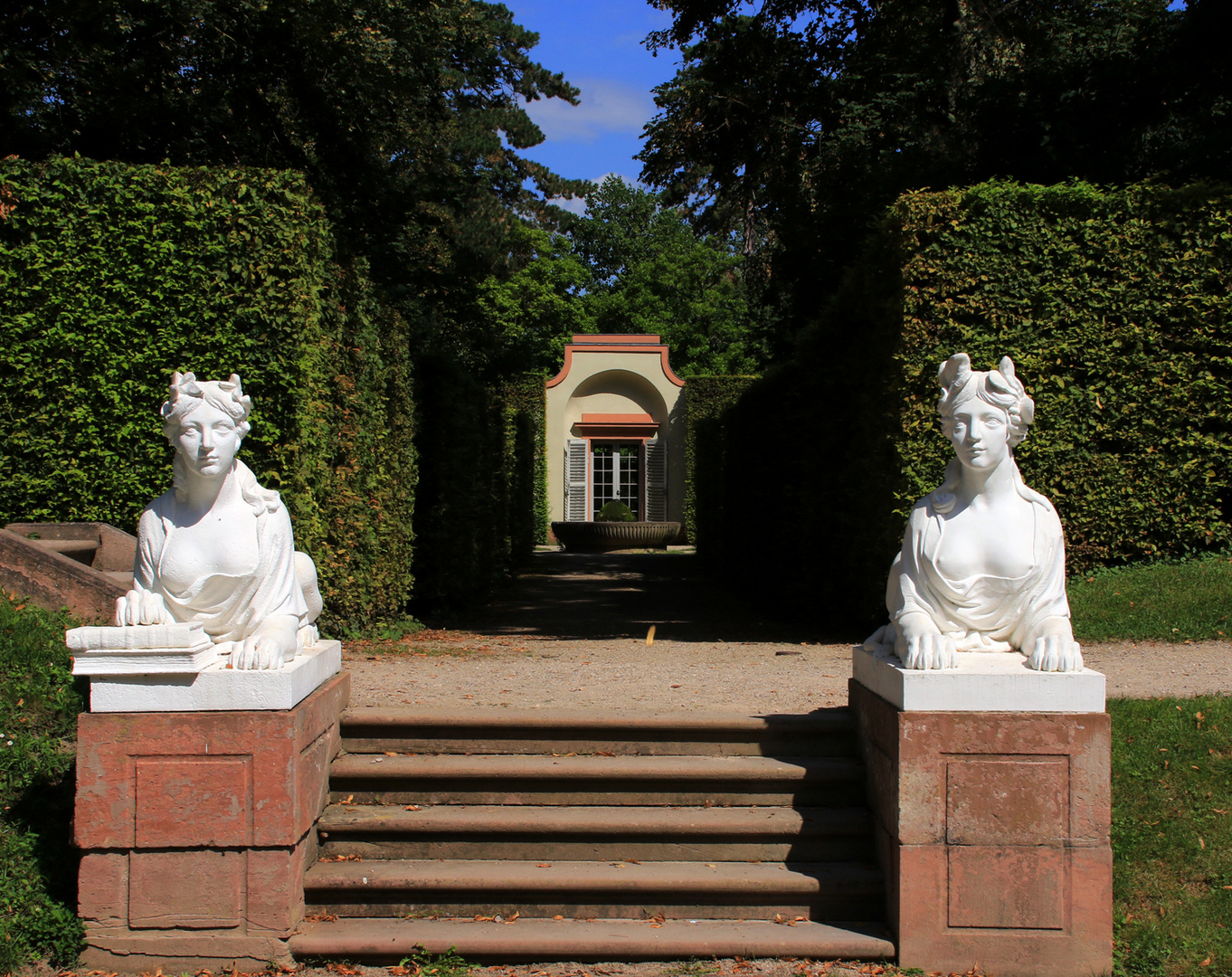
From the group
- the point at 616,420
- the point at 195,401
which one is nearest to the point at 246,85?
the point at 195,401

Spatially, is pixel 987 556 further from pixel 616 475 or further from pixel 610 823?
pixel 616 475

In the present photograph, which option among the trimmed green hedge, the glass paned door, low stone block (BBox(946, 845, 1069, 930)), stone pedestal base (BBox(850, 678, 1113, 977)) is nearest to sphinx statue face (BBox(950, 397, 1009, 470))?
stone pedestal base (BBox(850, 678, 1113, 977))

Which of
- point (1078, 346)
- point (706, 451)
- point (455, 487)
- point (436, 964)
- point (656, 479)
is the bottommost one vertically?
point (436, 964)

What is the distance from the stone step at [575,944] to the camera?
3.46 metres

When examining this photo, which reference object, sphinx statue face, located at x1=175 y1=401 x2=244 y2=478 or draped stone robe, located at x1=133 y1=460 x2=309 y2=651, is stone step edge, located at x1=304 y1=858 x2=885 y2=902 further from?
sphinx statue face, located at x1=175 y1=401 x2=244 y2=478

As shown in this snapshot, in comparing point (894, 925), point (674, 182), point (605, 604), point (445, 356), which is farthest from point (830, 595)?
point (674, 182)

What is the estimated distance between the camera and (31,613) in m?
5.68

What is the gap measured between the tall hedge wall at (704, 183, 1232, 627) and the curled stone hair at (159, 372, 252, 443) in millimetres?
5619

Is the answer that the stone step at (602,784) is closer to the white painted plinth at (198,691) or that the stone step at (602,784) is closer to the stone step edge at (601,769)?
the stone step edge at (601,769)

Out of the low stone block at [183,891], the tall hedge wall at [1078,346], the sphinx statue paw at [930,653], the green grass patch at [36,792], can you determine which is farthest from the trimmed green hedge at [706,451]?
the low stone block at [183,891]

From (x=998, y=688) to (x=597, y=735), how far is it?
185cm

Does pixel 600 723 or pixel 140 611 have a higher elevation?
pixel 140 611

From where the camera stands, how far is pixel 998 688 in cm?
345

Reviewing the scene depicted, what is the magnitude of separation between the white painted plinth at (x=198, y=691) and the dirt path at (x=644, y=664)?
4.87 ft
